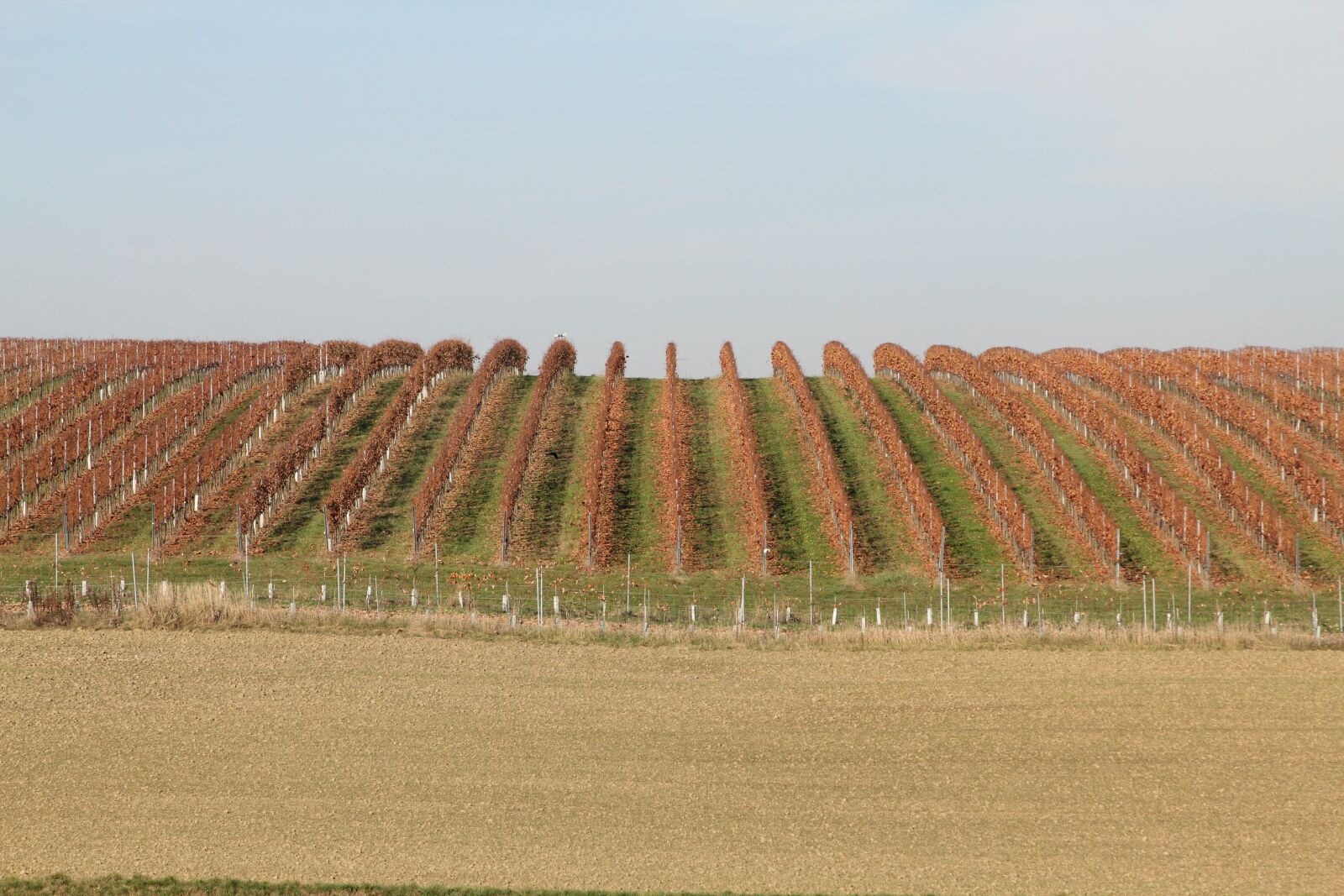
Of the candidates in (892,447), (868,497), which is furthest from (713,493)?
(892,447)

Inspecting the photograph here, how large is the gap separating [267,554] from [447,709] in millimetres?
20722

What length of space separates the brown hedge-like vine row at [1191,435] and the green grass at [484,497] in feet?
79.0

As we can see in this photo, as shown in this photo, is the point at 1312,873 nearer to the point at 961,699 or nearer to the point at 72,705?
the point at 961,699

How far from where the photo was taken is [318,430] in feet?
184

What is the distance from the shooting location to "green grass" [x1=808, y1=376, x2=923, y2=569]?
4462 centimetres

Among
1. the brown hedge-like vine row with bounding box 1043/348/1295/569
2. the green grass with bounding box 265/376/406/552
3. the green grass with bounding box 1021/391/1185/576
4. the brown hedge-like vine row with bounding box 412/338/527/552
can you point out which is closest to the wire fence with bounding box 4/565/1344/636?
the green grass with bounding box 1021/391/1185/576

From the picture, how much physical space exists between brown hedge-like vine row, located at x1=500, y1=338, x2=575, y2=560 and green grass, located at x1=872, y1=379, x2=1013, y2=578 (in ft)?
46.8

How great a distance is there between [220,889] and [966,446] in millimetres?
39705

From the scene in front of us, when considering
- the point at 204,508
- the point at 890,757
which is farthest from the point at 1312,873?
the point at 204,508

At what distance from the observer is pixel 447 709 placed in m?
26.0

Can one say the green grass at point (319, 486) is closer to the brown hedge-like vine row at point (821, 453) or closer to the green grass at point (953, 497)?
the brown hedge-like vine row at point (821, 453)

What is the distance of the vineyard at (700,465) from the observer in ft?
146

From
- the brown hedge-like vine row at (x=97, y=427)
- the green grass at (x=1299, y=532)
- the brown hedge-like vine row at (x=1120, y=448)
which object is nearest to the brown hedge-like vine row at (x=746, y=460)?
the brown hedge-like vine row at (x=1120, y=448)

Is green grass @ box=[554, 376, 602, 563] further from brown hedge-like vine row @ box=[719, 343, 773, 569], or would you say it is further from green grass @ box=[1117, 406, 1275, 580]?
green grass @ box=[1117, 406, 1275, 580]
